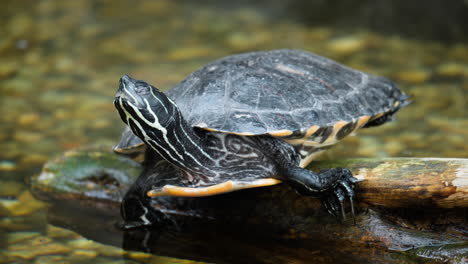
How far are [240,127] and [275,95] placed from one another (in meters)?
0.41

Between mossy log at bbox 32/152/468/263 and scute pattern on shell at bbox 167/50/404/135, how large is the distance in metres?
0.42

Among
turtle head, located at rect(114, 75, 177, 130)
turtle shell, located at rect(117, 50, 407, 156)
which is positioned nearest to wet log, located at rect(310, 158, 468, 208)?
turtle shell, located at rect(117, 50, 407, 156)

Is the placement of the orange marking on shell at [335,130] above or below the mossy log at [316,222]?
above

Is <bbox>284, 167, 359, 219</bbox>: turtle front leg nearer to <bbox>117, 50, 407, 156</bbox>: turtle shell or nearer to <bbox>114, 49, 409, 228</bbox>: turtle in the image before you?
<bbox>114, 49, 409, 228</bbox>: turtle

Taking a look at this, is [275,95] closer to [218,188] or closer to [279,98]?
[279,98]

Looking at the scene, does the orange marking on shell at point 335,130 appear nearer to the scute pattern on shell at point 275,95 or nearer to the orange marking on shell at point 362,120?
the scute pattern on shell at point 275,95

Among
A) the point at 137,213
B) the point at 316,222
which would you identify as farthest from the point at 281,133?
the point at 137,213

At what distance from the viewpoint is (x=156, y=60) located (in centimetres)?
751

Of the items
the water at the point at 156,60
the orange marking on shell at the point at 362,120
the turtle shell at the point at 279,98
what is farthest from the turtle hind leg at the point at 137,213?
the orange marking on shell at the point at 362,120

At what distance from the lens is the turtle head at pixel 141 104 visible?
117 inches

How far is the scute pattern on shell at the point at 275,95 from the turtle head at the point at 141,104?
27 cm

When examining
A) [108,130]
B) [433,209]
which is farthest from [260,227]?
[108,130]

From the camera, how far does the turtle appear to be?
3156 millimetres

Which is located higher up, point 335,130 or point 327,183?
point 335,130
